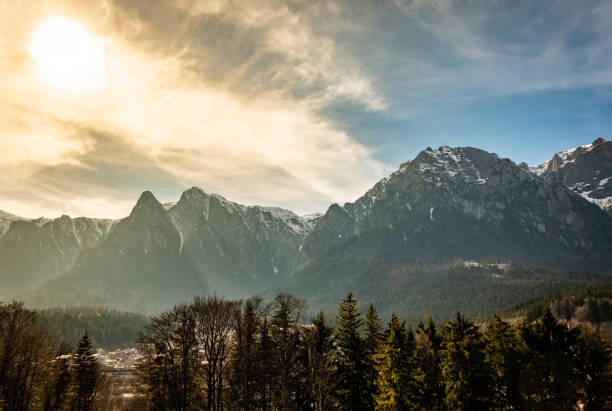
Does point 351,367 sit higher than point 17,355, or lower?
lower

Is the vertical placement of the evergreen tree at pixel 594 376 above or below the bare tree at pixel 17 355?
below

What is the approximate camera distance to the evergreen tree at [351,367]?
145 feet

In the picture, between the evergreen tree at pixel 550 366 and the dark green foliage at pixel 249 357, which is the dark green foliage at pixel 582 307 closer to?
the evergreen tree at pixel 550 366

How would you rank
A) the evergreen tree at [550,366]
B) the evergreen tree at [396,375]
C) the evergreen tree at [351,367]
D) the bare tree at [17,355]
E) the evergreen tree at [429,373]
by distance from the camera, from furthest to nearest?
the evergreen tree at [351,367] → the evergreen tree at [429,373] → the evergreen tree at [550,366] → the bare tree at [17,355] → the evergreen tree at [396,375]

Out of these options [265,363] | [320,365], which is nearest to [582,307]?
[320,365]

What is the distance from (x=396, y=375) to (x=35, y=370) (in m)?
44.0

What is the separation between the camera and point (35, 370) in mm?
46781

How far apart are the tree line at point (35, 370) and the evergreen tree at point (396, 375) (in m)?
39.4

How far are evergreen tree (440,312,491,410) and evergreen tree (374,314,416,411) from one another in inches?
206

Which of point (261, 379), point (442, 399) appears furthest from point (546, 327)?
point (261, 379)

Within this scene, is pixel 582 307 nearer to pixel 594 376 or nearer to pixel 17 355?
pixel 594 376

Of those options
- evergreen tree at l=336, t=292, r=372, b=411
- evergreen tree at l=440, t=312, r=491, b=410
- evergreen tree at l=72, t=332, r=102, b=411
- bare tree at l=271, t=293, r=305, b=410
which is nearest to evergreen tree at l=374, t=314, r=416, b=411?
evergreen tree at l=336, t=292, r=372, b=411

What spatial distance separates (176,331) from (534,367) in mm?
41256

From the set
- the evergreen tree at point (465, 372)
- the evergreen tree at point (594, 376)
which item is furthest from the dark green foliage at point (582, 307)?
the evergreen tree at point (465, 372)
